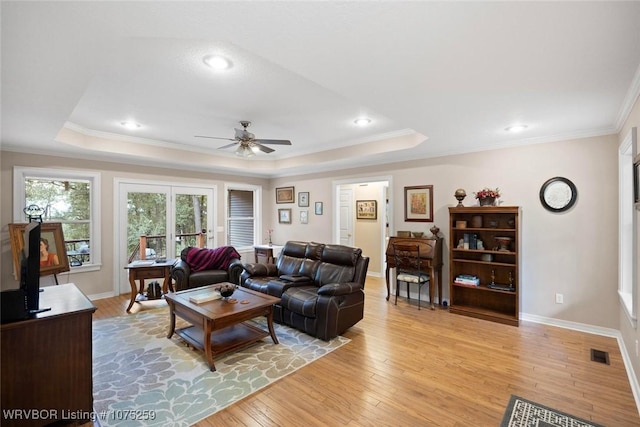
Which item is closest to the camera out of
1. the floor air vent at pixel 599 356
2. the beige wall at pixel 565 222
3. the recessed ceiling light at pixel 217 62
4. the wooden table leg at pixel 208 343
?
the recessed ceiling light at pixel 217 62

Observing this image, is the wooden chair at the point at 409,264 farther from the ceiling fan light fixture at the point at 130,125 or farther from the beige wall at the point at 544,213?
the ceiling fan light fixture at the point at 130,125

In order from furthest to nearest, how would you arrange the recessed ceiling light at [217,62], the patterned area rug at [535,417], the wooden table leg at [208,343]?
1. the wooden table leg at [208,343]
2. the recessed ceiling light at [217,62]
3. the patterned area rug at [535,417]

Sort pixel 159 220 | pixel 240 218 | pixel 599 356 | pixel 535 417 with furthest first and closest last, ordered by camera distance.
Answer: pixel 240 218
pixel 159 220
pixel 599 356
pixel 535 417

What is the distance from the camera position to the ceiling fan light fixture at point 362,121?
13.0ft

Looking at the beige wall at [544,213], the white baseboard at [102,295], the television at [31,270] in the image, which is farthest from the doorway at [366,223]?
the television at [31,270]

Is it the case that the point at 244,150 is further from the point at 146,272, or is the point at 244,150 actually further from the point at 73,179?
the point at 73,179

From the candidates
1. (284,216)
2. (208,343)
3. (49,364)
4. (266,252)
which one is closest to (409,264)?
(208,343)

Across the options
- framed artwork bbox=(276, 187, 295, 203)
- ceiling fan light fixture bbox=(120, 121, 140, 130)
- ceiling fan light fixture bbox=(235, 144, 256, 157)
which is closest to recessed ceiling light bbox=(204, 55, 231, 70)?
ceiling fan light fixture bbox=(235, 144, 256, 157)

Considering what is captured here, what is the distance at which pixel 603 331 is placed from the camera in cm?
349

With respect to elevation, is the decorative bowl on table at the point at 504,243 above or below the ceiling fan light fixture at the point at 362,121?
below

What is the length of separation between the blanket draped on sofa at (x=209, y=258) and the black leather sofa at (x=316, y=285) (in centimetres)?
68

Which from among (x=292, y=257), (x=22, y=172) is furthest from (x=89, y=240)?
(x=292, y=257)

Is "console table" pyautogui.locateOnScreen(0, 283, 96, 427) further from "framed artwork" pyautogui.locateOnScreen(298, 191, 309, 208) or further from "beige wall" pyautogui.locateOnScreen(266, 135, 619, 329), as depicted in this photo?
"framed artwork" pyautogui.locateOnScreen(298, 191, 309, 208)

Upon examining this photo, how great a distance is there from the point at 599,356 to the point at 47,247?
681 cm
